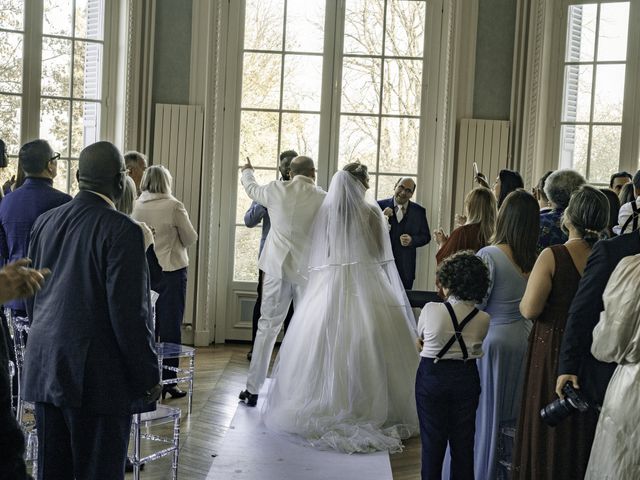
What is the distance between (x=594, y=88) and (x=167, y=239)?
158 inches

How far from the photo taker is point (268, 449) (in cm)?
491

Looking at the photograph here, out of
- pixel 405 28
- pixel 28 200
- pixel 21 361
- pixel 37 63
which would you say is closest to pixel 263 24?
pixel 405 28

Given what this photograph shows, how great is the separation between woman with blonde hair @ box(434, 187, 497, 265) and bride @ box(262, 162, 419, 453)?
0.79m

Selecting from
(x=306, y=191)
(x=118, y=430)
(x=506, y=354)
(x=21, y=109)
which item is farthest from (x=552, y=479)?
(x=21, y=109)

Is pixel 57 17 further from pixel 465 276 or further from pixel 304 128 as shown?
pixel 465 276

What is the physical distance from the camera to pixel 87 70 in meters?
7.66

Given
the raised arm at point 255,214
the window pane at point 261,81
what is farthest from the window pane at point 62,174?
the raised arm at point 255,214

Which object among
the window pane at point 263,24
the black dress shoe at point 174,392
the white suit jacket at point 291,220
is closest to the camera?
the white suit jacket at point 291,220

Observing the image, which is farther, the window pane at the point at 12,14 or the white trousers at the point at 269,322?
the window pane at the point at 12,14

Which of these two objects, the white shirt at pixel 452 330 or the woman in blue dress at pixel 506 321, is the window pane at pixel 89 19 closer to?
the woman in blue dress at pixel 506 321

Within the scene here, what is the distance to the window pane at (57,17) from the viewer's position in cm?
745

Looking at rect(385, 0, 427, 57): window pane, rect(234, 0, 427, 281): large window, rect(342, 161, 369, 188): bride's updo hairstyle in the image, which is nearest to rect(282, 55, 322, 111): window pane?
rect(234, 0, 427, 281): large window

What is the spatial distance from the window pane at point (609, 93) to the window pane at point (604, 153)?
103 mm

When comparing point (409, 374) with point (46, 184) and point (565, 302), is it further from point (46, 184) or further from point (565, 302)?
point (46, 184)
